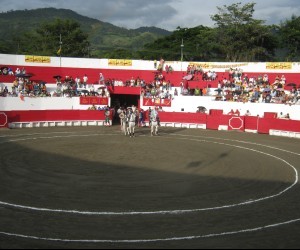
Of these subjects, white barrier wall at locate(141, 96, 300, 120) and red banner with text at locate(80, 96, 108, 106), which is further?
red banner with text at locate(80, 96, 108, 106)

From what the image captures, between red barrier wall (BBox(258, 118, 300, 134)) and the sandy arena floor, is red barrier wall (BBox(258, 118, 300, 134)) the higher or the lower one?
the higher one

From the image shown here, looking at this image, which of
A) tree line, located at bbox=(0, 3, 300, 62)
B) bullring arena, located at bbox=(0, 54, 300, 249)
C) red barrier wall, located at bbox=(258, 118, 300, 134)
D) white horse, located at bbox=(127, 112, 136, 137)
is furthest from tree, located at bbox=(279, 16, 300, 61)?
white horse, located at bbox=(127, 112, 136, 137)

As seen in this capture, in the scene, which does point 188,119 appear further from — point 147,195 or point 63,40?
point 63,40

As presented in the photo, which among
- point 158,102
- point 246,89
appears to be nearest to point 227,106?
point 246,89

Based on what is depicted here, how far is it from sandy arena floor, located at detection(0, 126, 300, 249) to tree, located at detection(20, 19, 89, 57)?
174ft

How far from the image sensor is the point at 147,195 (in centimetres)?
1495

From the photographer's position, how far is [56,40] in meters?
82.2

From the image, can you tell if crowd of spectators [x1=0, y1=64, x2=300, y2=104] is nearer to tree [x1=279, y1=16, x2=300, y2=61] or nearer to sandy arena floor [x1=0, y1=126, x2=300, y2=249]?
sandy arena floor [x1=0, y1=126, x2=300, y2=249]

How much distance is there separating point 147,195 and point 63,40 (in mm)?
68710

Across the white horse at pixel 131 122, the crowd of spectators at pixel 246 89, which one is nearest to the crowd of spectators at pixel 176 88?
the crowd of spectators at pixel 246 89

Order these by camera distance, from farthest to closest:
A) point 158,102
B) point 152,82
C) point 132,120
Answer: point 152,82 < point 158,102 < point 132,120

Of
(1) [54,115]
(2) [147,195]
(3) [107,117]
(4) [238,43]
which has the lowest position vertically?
(2) [147,195]

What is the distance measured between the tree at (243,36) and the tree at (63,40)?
2624 centimetres

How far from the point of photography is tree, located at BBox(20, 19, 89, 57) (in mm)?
78156
